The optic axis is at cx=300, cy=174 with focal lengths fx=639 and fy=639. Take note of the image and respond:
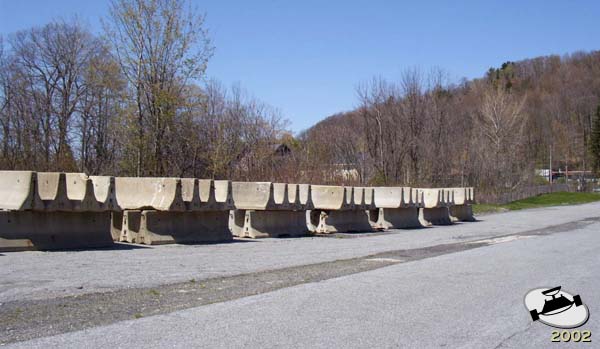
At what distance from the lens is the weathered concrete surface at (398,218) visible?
74.6 ft

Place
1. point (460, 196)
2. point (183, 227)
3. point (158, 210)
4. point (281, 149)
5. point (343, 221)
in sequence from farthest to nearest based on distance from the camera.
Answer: point (281, 149) < point (460, 196) < point (343, 221) < point (183, 227) < point (158, 210)

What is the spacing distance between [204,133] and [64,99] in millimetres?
12060

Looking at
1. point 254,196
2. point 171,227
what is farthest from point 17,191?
point 254,196

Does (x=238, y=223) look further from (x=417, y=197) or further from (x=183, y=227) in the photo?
(x=417, y=197)

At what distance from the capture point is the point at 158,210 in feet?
46.3

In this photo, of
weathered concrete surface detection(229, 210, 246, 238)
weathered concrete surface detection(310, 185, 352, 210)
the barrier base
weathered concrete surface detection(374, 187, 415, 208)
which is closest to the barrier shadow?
the barrier base

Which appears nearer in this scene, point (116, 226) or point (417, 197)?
point (116, 226)

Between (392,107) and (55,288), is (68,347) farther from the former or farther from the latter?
(392,107)

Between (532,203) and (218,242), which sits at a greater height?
(532,203)

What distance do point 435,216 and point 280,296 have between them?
1873 cm

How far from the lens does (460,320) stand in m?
7.20
